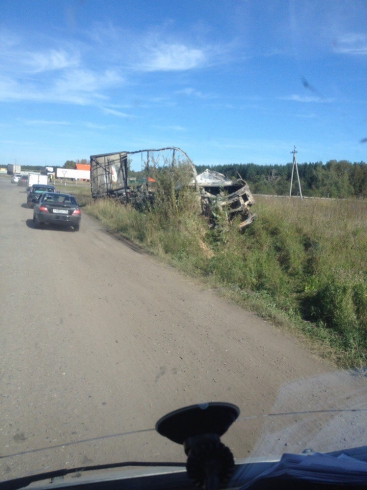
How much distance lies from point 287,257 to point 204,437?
29.3 feet

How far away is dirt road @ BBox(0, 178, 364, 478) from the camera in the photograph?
3.56 m

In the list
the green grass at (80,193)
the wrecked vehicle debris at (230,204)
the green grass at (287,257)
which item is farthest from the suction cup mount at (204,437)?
the green grass at (80,193)

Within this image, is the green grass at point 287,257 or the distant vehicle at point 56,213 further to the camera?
the distant vehicle at point 56,213

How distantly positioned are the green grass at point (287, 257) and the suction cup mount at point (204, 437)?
13.0 feet

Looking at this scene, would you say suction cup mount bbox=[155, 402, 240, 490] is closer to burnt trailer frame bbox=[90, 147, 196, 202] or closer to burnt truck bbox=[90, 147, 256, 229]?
burnt truck bbox=[90, 147, 256, 229]

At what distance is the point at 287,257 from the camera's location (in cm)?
1067

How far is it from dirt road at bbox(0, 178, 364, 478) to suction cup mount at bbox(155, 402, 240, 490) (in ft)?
4.75

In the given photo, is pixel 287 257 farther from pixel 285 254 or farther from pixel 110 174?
pixel 110 174

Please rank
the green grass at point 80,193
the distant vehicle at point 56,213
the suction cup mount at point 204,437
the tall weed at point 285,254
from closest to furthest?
the suction cup mount at point 204,437 → the tall weed at point 285,254 → the distant vehicle at point 56,213 → the green grass at point 80,193

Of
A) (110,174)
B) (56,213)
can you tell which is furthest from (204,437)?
(110,174)

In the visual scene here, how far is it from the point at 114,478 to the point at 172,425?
2.13 feet

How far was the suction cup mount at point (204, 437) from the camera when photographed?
78.3 inches

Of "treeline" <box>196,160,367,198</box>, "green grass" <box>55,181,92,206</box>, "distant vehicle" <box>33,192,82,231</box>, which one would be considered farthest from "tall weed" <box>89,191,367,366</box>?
"green grass" <box>55,181,92,206</box>

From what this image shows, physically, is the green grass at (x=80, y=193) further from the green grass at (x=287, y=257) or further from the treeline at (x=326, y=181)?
the green grass at (x=287, y=257)
